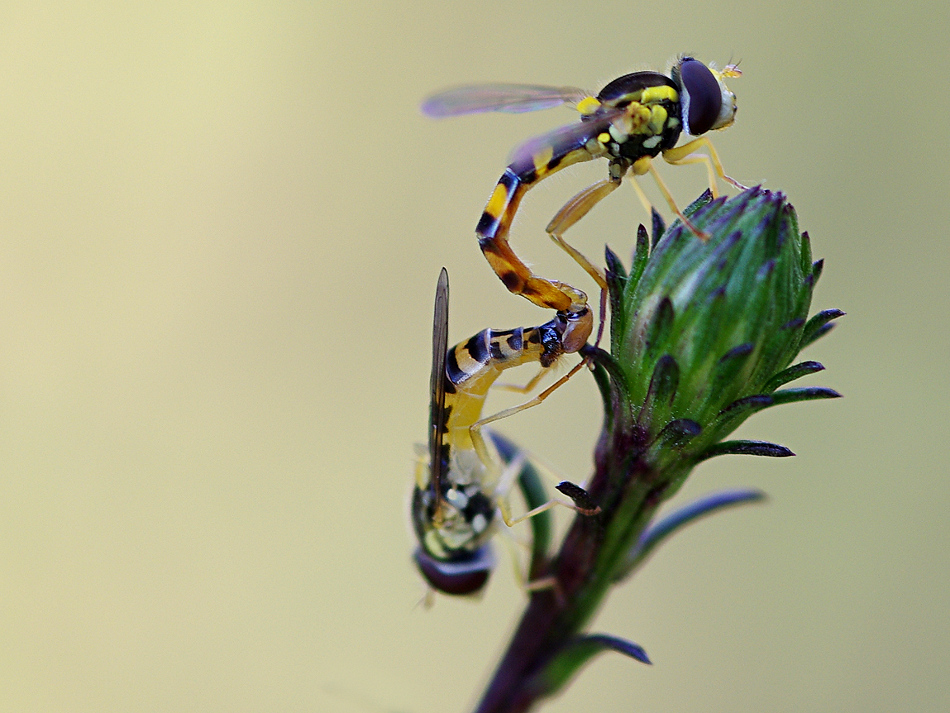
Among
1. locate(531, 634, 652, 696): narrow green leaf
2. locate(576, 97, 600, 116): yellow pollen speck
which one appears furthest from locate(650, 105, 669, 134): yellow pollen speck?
locate(531, 634, 652, 696): narrow green leaf

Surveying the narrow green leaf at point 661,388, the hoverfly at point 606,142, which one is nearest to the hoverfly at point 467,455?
the hoverfly at point 606,142

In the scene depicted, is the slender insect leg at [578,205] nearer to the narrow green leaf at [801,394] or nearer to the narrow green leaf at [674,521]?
the narrow green leaf at [674,521]

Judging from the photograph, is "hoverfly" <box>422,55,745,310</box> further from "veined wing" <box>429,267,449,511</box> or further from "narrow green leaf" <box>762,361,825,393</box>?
"narrow green leaf" <box>762,361,825,393</box>

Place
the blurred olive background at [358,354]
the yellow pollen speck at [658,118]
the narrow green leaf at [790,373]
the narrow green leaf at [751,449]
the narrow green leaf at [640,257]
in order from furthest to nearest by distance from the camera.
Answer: the blurred olive background at [358,354], the yellow pollen speck at [658,118], the narrow green leaf at [640,257], the narrow green leaf at [790,373], the narrow green leaf at [751,449]

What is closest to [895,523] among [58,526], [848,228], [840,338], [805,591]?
[805,591]

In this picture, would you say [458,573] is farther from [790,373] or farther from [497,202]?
[790,373]

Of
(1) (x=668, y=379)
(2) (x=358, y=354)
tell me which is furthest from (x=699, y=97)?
(2) (x=358, y=354)
